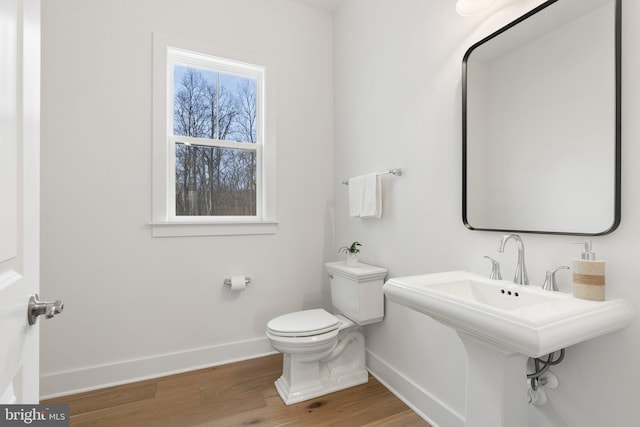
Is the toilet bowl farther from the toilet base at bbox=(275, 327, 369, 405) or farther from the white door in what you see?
the white door

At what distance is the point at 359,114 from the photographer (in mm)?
2254

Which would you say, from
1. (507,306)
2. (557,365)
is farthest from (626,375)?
(507,306)

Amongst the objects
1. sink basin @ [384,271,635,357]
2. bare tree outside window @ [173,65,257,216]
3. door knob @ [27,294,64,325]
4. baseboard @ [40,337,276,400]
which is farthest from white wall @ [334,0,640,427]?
door knob @ [27,294,64,325]

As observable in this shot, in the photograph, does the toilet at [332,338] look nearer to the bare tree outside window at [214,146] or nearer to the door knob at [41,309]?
the bare tree outside window at [214,146]

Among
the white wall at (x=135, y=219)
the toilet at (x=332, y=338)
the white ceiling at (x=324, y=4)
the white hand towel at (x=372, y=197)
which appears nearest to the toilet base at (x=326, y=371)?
the toilet at (x=332, y=338)

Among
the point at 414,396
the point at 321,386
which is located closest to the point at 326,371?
the point at 321,386

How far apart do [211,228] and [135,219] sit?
18.9 inches

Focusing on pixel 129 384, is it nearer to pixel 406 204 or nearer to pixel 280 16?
pixel 406 204

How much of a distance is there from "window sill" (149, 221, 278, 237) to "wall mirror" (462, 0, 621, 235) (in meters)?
1.46

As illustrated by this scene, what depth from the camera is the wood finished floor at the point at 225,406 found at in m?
1.59

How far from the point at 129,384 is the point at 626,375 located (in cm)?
246

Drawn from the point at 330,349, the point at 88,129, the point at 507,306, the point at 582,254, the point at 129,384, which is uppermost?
the point at 88,129

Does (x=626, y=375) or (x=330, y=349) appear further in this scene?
(x=330, y=349)

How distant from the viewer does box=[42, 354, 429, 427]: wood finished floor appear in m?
1.59
